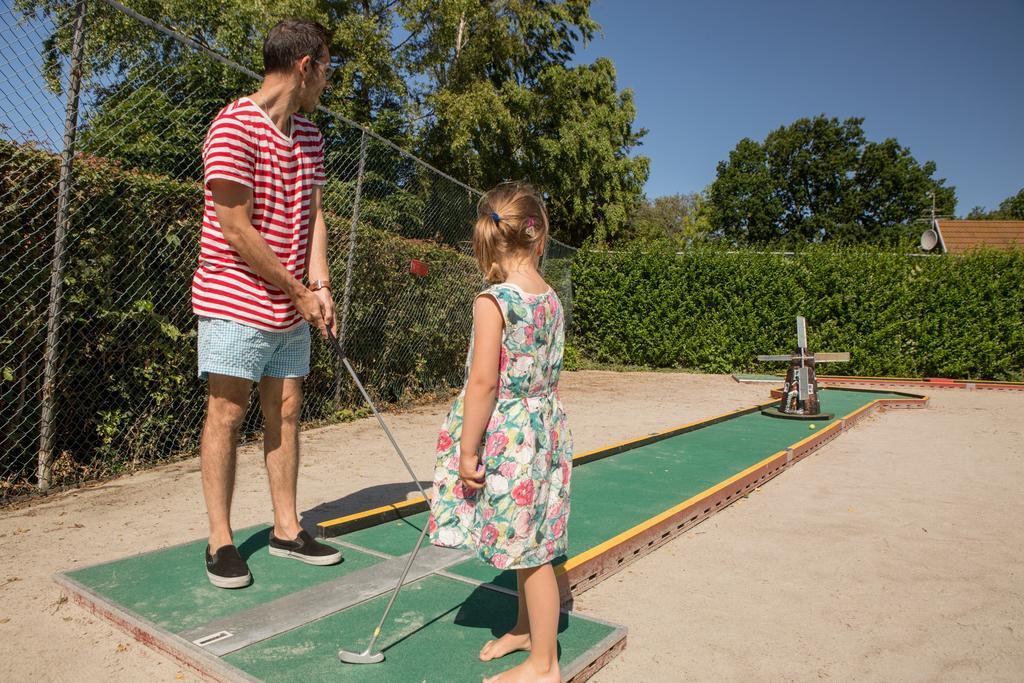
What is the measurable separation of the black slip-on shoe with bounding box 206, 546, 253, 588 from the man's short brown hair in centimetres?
191

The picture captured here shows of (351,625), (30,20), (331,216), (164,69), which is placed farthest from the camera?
(331,216)

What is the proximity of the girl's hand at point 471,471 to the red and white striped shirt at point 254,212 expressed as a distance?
1.15 m

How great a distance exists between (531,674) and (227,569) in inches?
53.6

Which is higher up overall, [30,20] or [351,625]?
[30,20]

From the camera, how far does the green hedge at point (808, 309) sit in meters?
13.1

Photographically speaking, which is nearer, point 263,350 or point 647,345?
point 263,350

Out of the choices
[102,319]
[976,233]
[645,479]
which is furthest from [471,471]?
[976,233]

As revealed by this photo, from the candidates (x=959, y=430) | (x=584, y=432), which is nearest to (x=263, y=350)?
(x=584, y=432)

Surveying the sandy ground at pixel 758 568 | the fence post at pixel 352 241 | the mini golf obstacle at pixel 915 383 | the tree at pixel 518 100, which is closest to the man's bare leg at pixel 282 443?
the sandy ground at pixel 758 568

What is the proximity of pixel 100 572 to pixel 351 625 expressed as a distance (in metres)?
1.19

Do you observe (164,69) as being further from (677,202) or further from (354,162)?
(677,202)

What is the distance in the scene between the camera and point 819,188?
2156 inches

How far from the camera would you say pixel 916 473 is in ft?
19.1

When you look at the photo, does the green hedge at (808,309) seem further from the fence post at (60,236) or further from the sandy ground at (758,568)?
the fence post at (60,236)
